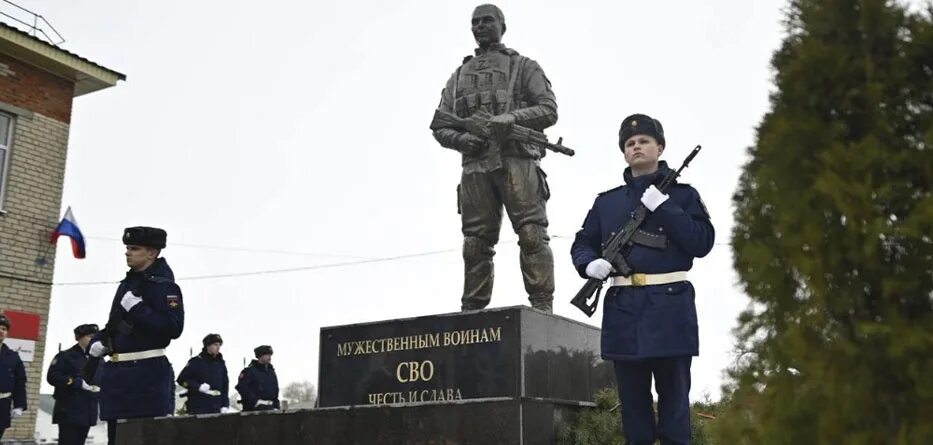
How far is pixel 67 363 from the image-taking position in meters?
10.1

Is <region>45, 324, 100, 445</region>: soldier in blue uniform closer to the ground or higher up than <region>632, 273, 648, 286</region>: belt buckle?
closer to the ground

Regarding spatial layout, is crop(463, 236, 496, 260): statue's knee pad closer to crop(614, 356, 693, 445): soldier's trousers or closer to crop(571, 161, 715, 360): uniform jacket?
crop(571, 161, 715, 360): uniform jacket

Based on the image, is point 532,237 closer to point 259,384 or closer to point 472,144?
point 472,144

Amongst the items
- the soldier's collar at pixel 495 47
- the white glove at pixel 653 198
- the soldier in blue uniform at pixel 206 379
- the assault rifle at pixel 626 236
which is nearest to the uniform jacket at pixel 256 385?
the soldier in blue uniform at pixel 206 379

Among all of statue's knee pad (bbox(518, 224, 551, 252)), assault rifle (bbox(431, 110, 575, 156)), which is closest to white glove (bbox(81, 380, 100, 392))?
assault rifle (bbox(431, 110, 575, 156))

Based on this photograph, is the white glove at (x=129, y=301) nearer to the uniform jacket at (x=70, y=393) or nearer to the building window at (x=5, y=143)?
the uniform jacket at (x=70, y=393)

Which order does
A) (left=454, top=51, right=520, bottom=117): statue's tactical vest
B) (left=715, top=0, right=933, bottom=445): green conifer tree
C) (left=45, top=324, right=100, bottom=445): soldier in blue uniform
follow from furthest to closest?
1. (left=45, top=324, right=100, bottom=445): soldier in blue uniform
2. (left=454, top=51, right=520, bottom=117): statue's tactical vest
3. (left=715, top=0, right=933, bottom=445): green conifer tree

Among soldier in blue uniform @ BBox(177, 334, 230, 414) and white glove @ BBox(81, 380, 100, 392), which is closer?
white glove @ BBox(81, 380, 100, 392)

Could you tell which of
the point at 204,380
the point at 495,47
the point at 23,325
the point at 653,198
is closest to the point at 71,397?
the point at 204,380

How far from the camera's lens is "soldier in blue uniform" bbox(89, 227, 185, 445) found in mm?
6121

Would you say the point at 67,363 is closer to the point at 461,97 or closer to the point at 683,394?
the point at 461,97

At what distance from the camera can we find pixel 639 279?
4496 millimetres

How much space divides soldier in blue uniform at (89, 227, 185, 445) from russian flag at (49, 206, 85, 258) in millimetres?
9529

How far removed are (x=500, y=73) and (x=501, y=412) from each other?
9.13 ft
